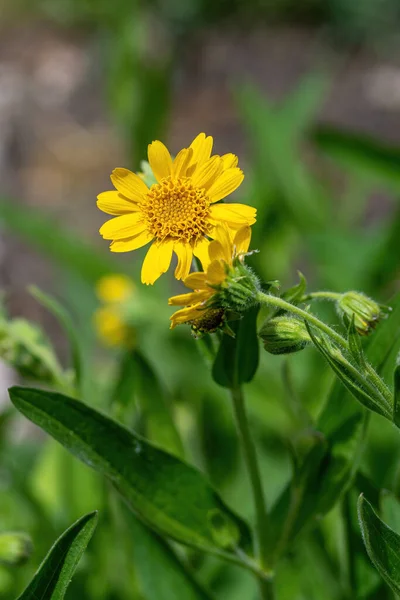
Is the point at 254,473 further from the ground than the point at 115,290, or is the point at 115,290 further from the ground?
the point at 115,290

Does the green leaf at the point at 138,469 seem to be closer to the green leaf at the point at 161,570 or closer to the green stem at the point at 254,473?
the green stem at the point at 254,473

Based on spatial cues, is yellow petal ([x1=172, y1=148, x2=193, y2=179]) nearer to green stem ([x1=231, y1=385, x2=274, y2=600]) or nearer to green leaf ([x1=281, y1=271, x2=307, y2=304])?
green leaf ([x1=281, y1=271, x2=307, y2=304])

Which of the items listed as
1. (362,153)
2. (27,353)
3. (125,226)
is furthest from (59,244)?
(125,226)

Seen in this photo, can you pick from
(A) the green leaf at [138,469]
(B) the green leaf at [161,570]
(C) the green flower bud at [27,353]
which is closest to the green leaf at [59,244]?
(C) the green flower bud at [27,353]

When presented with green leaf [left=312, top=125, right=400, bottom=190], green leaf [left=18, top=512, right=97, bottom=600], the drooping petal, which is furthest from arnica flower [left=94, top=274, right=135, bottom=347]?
green leaf [left=18, top=512, right=97, bottom=600]

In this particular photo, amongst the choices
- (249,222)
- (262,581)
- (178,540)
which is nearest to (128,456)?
(178,540)

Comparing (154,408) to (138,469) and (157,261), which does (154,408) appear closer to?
(138,469)
